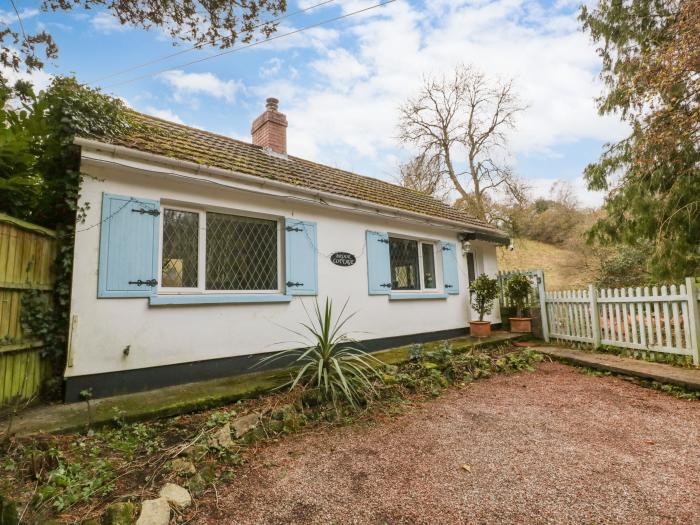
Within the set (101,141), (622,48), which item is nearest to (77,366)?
(101,141)

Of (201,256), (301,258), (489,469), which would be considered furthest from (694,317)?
(201,256)

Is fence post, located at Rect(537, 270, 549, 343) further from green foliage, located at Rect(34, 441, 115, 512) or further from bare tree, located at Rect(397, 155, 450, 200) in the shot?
bare tree, located at Rect(397, 155, 450, 200)

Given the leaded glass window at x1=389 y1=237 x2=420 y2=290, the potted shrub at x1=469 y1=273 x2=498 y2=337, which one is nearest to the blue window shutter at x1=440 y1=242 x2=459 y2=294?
the potted shrub at x1=469 y1=273 x2=498 y2=337

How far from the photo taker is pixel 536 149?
1329 cm

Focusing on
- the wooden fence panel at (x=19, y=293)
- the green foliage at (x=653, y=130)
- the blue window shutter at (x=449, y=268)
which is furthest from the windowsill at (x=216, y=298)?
the green foliage at (x=653, y=130)

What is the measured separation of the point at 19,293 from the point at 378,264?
4.92 meters

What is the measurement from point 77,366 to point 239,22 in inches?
163

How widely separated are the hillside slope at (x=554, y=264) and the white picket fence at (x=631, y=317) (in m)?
9.00

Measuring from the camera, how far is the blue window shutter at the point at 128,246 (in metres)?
3.75

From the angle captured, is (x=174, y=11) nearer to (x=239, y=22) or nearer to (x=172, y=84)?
(x=239, y=22)

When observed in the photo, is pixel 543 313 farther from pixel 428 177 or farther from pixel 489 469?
pixel 428 177

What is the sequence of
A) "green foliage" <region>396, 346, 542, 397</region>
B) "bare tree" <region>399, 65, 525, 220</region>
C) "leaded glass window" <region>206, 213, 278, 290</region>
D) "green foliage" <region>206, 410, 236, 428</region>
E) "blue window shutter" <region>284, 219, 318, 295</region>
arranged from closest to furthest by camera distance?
"green foliage" <region>206, 410, 236, 428</region>, "green foliage" <region>396, 346, 542, 397</region>, "leaded glass window" <region>206, 213, 278, 290</region>, "blue window shutter" <region>284, 219, 318, 295</region>, "bare tree" <region>399, 65, 525, 220</region>

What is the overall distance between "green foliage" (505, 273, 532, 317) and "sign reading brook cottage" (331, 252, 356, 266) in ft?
14.0

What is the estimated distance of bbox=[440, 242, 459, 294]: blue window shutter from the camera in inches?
291
